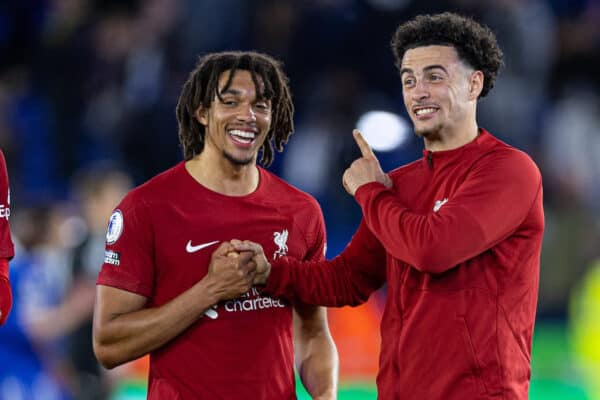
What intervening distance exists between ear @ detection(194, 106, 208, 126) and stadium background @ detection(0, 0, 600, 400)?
340cm

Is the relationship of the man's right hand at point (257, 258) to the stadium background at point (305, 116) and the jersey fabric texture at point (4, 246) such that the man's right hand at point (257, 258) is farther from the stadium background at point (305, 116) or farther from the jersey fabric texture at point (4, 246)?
the stadium background at point (305, 116)

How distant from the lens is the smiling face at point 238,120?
427 cm

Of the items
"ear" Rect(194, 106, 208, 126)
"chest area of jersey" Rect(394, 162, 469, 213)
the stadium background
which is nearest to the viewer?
"chest area of jersey" Rect(394, 162, 469, 213)

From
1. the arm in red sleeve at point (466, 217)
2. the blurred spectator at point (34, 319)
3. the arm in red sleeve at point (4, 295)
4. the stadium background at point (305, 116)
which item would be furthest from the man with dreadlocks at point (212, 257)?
the stadium background at point (305, 116)

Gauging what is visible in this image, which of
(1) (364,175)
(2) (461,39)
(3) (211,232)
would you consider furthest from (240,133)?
(2) (461,39)

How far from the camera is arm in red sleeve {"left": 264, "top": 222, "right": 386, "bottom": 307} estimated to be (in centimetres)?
425

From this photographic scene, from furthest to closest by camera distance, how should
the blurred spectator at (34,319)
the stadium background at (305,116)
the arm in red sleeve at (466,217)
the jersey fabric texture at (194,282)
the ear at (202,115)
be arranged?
the stadium background at (305,116), the blurred spectator at (34,319), the ear at (202,115), the jersey fabric texture at (194,282), the arm in red sleeve at (466,217)

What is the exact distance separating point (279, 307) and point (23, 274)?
335 centimetres

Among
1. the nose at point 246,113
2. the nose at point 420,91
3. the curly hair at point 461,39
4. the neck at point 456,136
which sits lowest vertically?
the neck at point 456,136

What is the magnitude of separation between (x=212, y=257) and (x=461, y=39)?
48.5 inches

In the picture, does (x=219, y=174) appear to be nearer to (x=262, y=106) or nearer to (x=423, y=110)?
(x=262, y=106)

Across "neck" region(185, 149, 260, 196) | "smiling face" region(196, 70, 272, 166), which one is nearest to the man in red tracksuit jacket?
"neck" region(185, 149, 260, 196)

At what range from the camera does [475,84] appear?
415cm

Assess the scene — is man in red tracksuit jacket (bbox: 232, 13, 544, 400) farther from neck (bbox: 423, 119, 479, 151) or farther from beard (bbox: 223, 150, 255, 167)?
beard (bbox: 223, 150, 255, 167)
